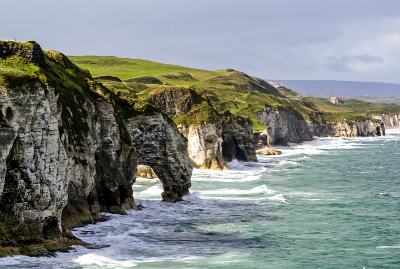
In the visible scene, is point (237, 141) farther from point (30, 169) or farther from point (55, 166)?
point (30, 169)

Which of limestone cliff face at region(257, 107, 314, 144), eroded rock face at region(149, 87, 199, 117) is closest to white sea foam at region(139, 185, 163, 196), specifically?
eroded rock face at region(149, 87, 199, 117)

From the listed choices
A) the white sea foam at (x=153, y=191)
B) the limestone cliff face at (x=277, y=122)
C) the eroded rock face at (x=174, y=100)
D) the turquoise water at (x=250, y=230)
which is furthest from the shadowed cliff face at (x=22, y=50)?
the limestone cliff face at (x=277, y=122)

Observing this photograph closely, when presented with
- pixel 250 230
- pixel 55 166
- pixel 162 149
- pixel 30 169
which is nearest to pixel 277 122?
pixel 162 149

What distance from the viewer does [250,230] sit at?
139 ft

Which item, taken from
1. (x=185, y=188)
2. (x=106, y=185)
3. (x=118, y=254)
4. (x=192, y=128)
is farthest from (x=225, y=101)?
(x=118, y=254)

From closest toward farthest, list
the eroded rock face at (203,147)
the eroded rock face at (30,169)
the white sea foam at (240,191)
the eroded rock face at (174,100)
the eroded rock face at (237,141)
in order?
the eroded rock face at (30,169)
the white sea foam at (240,191)
the eroded rock face at (203,147)
the eroded rock face at (237,141)
the eroded rock face at (174,100)

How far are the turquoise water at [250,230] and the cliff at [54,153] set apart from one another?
69.6 inches

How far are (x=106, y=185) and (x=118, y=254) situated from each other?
11.9 metres

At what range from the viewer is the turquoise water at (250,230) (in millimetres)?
32469

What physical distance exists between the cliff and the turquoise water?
69.6 inches

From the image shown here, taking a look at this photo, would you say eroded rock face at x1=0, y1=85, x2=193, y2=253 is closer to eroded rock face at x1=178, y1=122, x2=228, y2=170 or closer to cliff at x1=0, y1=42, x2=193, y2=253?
cliff at x1=0, y1=42, x2=193, y2=253

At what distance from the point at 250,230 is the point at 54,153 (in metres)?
18.9

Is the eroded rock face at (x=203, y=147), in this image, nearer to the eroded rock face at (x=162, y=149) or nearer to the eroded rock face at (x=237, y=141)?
the eroded rock face at (x=237, y=141)

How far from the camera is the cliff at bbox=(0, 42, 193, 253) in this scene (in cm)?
2919
